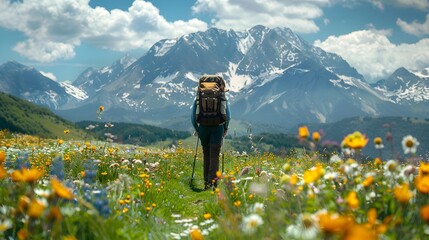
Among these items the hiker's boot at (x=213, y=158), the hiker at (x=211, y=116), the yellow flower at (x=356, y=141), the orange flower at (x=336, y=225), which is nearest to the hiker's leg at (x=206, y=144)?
the hiker at (x=211, y=116)

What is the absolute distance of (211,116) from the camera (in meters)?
12.3

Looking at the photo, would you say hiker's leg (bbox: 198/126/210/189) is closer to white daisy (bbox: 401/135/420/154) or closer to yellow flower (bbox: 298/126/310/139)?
white daisy (bbox: 401/135/420/154)

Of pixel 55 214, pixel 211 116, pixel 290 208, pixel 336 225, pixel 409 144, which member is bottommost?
pixel 290 208

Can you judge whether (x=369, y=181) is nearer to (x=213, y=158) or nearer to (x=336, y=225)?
(x=336, y=225)

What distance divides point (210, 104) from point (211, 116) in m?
0.35

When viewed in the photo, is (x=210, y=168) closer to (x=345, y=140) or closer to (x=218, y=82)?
(x=218, y=82)

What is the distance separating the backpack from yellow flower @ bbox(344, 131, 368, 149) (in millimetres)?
8525

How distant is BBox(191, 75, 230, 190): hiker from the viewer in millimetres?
12188

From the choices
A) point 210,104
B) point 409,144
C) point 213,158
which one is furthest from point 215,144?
point 409,144

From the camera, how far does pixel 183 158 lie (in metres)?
18.4

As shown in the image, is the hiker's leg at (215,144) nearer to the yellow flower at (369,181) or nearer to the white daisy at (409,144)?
the white daisy at (409,144)

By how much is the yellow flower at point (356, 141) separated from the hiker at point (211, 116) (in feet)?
27.5

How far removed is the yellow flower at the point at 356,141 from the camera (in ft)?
11.6

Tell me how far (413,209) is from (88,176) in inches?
148
